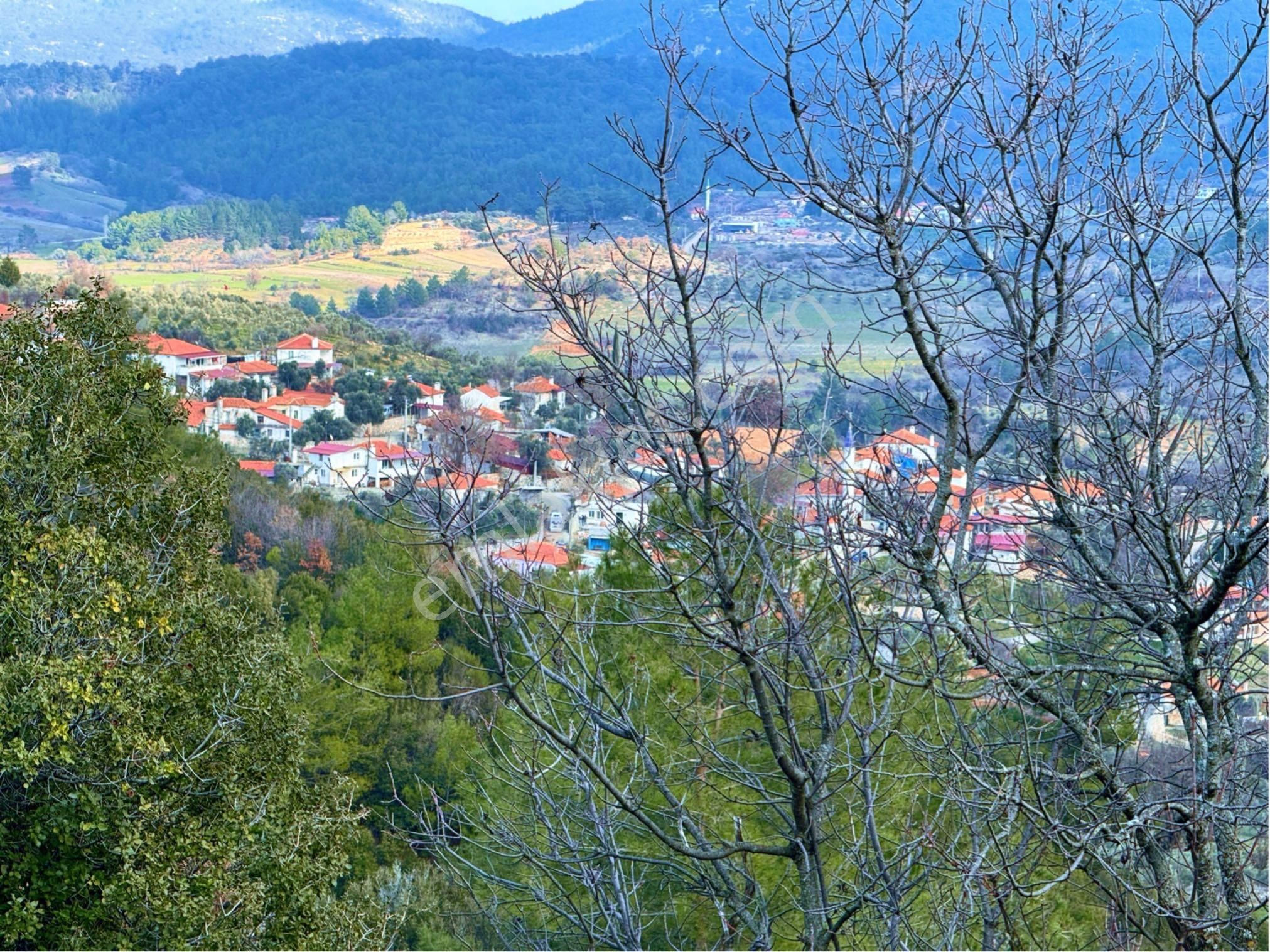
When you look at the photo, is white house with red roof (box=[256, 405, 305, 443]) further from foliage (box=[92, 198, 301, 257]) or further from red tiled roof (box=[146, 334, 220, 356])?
foliage (box=[92, 198, 301, 257])

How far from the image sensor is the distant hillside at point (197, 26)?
126625 millimetres

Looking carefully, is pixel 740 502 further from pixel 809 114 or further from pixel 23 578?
pixel 23 578

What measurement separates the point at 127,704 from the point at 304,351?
41.0 meters

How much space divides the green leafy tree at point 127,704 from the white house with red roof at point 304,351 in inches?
1511

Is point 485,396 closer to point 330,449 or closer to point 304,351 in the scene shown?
point 330,449

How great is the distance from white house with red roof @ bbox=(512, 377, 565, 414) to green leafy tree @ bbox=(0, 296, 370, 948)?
21.2 meters

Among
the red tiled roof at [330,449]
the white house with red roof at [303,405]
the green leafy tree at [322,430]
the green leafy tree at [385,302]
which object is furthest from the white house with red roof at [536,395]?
the green leafy tree at [385,302]

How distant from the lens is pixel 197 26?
13750 centimetres

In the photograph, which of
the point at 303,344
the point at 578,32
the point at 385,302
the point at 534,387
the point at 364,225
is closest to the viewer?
the point at 534,387

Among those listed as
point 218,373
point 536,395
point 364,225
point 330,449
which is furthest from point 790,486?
point 364,225

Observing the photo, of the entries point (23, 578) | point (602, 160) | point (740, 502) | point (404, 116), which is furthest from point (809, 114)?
point (404, 116)

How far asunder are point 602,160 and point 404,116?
33131mm

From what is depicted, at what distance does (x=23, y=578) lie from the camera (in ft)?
17.8

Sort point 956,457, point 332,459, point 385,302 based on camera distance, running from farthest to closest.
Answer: point 385,302, point 332,459, point 956,457
